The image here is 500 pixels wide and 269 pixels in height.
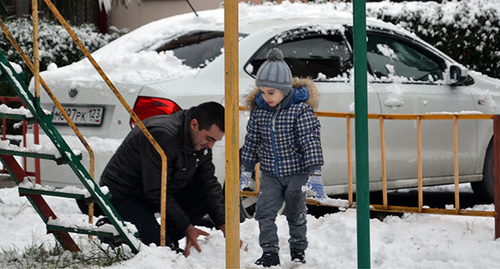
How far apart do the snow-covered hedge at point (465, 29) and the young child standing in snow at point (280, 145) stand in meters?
6.22

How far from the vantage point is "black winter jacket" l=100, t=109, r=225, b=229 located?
4.90 meters

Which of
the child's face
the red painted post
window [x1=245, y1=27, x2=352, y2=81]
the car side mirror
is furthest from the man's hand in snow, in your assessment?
the car side mirror

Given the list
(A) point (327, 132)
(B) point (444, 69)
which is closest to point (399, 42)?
(B) point (444, 69)

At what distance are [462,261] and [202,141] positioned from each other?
1.69 metres

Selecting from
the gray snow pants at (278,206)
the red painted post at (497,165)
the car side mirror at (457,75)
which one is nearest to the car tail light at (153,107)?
the gray snow pants at (278,206)

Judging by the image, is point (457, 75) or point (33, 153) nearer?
point (33, 153)

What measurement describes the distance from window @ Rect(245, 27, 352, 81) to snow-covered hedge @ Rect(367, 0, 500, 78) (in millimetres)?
4440

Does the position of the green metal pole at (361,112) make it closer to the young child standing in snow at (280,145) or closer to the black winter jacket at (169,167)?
the young child standing in snow at (280,145)

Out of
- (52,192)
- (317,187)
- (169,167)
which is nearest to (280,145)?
(317,187)

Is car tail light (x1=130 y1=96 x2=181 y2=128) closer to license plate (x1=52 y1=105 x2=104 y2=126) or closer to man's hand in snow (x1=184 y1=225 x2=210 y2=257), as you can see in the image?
license plate (x1=52 y1=105 x2=104 y2=126)

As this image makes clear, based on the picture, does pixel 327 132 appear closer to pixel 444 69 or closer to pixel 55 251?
pixel 444 69

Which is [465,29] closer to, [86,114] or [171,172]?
[86,114]

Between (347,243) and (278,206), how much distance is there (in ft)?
2.29

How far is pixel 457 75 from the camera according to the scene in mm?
6824
